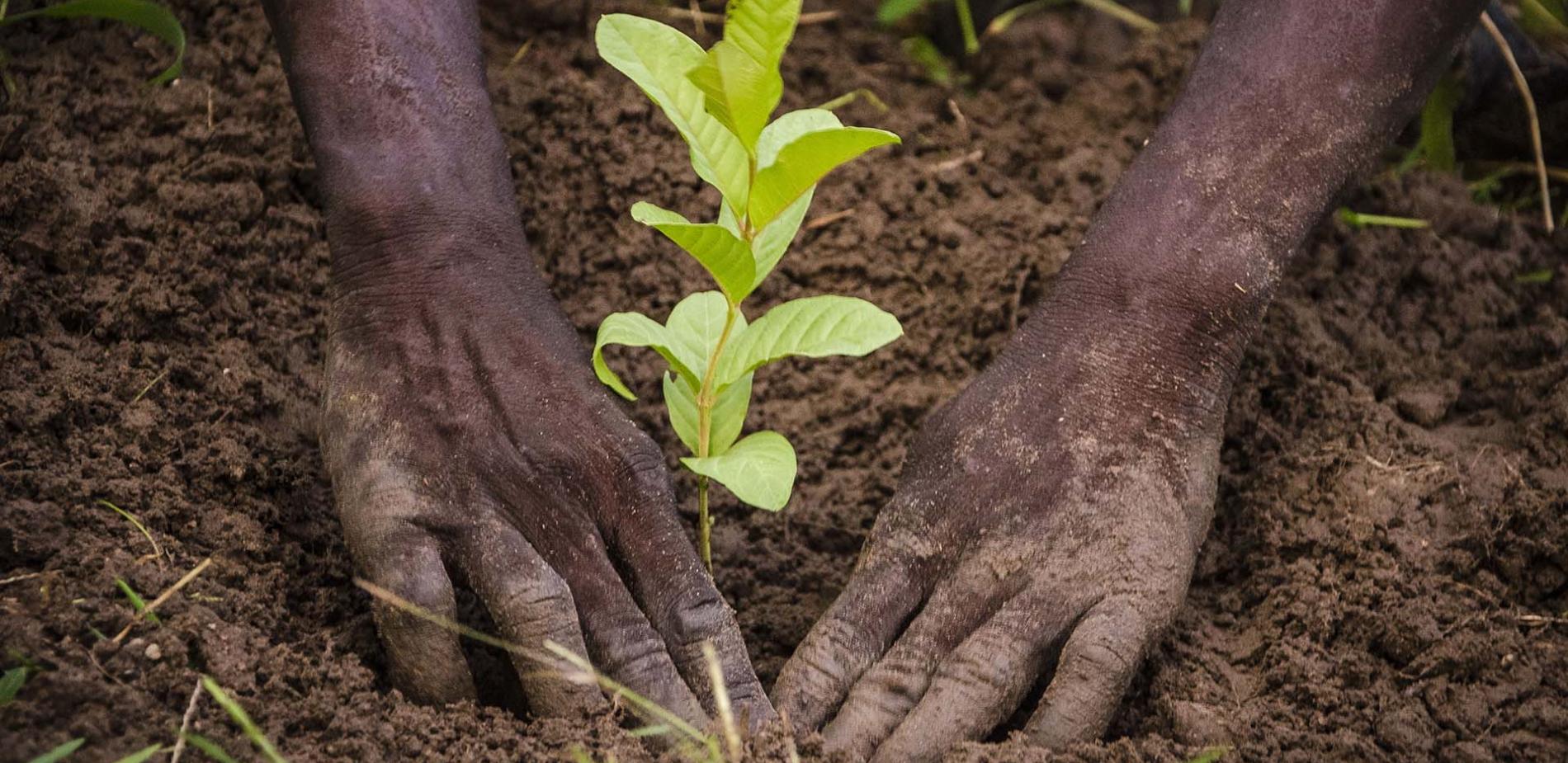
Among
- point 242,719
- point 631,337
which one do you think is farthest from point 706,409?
point 242,719

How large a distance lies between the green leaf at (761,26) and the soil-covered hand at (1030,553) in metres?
0.61

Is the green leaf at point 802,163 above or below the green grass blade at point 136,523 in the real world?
above

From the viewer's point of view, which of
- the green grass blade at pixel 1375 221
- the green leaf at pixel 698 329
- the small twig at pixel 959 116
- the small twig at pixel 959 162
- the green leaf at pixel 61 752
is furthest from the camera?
the small twig at pixel 959 116

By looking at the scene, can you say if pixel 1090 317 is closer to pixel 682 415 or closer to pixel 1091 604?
pixel 1091 604

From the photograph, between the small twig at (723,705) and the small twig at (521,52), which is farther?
the small twig at (521,52)

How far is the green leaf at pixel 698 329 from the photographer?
5.08ft

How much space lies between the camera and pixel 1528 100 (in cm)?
259

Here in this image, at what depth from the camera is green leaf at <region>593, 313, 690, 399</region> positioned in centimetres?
144

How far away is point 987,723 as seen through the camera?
4.84ft

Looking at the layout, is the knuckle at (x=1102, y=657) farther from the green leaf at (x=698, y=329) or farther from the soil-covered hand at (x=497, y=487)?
the green leaf at (x=698, y=329)

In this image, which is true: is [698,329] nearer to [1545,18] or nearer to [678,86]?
[678,86]

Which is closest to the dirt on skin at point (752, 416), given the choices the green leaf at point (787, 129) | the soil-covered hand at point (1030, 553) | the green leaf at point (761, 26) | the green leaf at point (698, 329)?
the soil-covered hand at point (1030, 553)

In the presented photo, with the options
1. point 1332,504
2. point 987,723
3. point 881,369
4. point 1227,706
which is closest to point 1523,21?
point 1332,504

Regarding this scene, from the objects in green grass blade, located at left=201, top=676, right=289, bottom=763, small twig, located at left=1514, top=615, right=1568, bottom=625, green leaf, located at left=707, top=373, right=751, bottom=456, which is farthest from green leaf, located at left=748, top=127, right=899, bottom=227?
small twig, located at left=1514, top=615, right=1568, bottom=625
